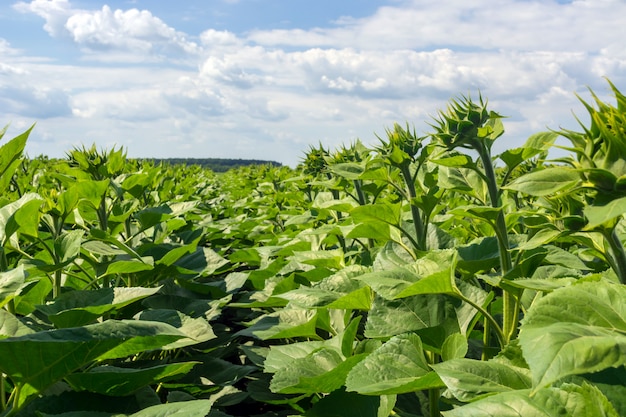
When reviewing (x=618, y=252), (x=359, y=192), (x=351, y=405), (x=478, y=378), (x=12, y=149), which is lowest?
(x=351, y=405)

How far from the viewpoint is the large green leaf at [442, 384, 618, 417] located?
3.08ft

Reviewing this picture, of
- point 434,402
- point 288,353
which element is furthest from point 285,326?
point 434,402

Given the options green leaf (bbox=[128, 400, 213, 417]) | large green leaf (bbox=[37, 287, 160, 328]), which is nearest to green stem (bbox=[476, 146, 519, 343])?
green leaf (bbox=[128, 400, 213, 417])

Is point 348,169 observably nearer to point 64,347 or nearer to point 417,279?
point 417,279

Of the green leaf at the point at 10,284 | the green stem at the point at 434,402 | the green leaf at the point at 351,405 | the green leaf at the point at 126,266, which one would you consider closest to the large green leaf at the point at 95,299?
the green leaf at the point at 126,266

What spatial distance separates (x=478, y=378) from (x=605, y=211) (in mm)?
430

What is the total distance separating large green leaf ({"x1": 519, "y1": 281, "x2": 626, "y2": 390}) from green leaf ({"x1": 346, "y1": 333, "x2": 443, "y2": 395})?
0.34 m

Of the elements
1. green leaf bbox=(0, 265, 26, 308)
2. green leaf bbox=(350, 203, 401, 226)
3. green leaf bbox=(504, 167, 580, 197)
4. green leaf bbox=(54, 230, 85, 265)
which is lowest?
green leaf bbox=(0, 265, 26, 308)

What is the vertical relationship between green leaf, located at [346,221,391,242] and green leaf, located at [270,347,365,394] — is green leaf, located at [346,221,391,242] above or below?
above

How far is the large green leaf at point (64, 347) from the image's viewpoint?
1.35m

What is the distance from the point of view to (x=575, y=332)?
0.92 m

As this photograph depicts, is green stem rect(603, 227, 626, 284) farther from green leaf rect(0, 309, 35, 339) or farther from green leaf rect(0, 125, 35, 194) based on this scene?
green leaf rect(0, 125, 35, 194)

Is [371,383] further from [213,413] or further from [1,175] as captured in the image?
[1,175]

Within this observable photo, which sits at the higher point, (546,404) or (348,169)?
(348,169)
